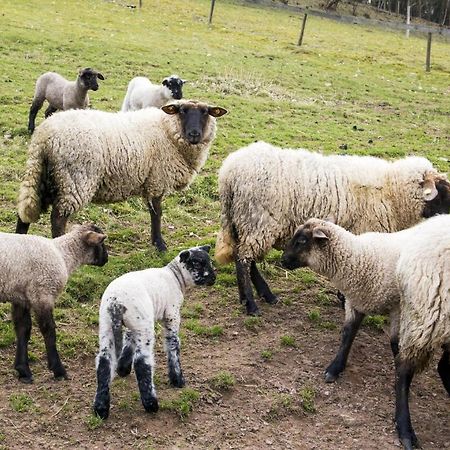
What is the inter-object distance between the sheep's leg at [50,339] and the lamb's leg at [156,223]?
2847 mm

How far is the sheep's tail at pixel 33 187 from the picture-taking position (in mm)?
6902

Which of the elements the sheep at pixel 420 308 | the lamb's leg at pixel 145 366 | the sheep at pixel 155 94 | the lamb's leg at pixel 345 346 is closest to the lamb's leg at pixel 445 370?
the sheep at pixel 420 308

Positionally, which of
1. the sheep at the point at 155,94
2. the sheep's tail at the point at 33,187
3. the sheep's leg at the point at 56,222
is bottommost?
the sheep's leg at the point at 56,222

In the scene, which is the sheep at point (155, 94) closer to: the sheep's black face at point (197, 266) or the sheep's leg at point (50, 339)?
the sheep's black face at point (197, 266)

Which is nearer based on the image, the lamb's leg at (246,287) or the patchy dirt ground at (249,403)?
the patchy dirt ground at (249,403)

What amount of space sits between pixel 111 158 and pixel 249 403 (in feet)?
11.2

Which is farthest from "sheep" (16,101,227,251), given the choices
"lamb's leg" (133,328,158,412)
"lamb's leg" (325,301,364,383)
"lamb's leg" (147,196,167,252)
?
"lamb's leg" (325,301,364,383)

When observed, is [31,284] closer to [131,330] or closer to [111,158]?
[131,330]

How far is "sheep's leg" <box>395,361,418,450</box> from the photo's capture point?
487 cm

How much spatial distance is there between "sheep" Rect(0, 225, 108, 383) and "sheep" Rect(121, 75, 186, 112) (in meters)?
7.25

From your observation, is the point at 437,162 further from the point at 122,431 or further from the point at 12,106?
the point at 122,431

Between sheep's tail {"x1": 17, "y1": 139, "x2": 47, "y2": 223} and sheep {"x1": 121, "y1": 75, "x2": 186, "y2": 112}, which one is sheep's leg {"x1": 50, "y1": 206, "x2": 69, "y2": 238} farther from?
sheep {"x1": 121, "y1": 75, "x2": 186, "y2": 112}

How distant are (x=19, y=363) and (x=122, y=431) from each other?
1.10 meters

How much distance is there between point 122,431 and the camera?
466cm
